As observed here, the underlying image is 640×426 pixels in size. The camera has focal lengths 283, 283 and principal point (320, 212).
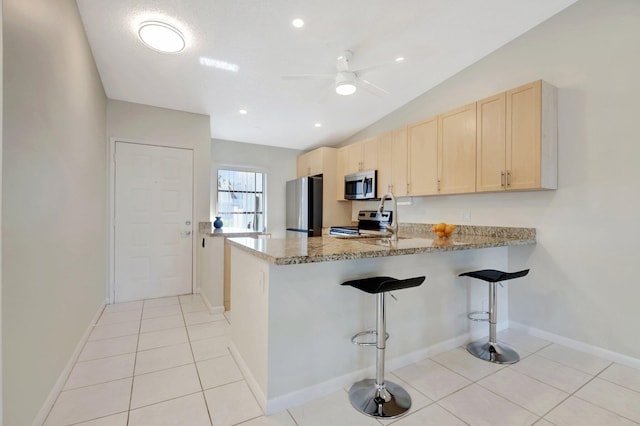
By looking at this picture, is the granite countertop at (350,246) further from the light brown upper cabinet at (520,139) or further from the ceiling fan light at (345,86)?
the ceiling fan light at (345,86)

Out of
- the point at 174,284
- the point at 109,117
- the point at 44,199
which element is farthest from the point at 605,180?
the point at 109,117

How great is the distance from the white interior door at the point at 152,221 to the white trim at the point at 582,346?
4.04 meters

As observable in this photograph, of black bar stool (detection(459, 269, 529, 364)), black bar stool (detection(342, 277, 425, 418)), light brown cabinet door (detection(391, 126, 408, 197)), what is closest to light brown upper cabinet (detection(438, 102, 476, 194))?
light brown cabinet door (detection(391, 126, 408, 197))

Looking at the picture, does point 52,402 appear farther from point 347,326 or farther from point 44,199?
point 347,326

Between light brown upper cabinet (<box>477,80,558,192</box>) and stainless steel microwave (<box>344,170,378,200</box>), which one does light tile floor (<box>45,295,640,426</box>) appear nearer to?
light brown upper cabinet (<box>477,80,558,192</box>)

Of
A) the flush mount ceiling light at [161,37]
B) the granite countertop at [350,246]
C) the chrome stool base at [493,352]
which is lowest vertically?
the chrome stool base at [493,352]

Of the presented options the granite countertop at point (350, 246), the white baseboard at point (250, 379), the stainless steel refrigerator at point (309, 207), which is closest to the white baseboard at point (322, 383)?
the white baseboard at point (250, 379)

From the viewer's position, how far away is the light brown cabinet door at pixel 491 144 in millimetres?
2645

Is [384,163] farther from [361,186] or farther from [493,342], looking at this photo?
[493,342]

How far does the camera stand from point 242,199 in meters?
5.33

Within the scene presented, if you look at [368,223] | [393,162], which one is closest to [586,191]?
[393,162]

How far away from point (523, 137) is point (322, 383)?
2583 mm

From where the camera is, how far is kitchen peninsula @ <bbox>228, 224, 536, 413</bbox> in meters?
1.61

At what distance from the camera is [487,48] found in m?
2.94
